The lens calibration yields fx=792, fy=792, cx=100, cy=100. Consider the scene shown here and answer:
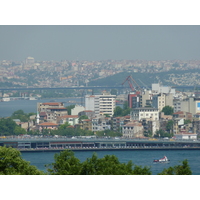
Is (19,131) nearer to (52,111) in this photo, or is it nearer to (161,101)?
(52,111)

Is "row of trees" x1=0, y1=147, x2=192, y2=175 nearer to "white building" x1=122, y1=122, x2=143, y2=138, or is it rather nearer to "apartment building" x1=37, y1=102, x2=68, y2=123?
"white building" x1=122, y1=122, x2=143, y2=138

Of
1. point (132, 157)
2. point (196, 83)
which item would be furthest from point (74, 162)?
point (196, 83)

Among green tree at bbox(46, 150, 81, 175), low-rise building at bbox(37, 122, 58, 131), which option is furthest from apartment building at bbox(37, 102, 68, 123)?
green tree at bbox(46, 150, 81, 175)

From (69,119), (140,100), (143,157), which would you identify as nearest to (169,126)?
(69,119)

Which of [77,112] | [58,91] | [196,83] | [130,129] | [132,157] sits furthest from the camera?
[58,91]

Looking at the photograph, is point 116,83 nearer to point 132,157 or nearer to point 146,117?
point 146,117
